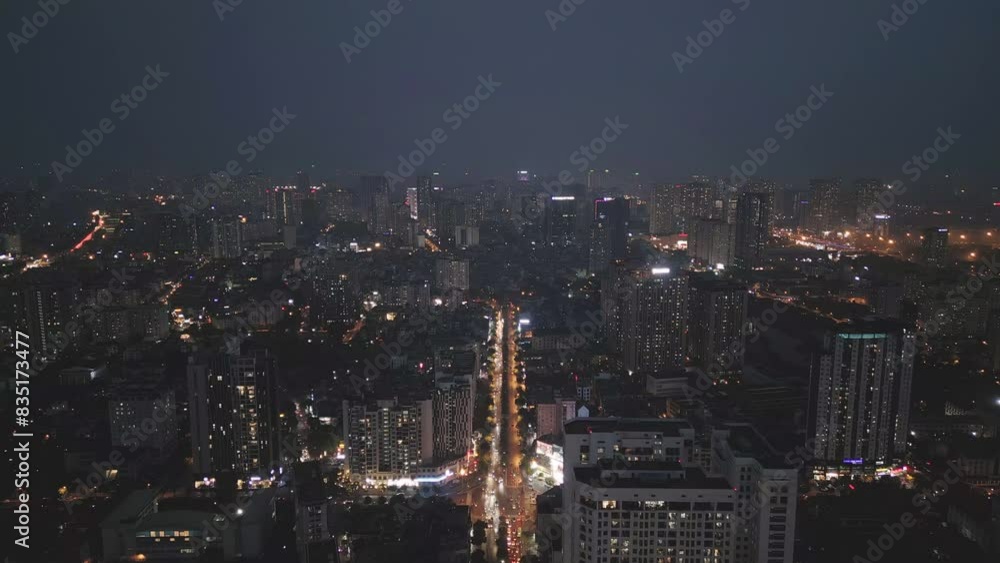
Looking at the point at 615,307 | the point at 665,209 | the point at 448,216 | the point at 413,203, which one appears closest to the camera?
the point at 615,307

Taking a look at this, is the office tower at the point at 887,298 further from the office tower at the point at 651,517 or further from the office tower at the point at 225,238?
the office tower at the point at 225,238

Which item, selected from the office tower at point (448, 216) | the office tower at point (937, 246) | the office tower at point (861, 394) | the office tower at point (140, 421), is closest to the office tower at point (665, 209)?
the office tower at point (448, 216)

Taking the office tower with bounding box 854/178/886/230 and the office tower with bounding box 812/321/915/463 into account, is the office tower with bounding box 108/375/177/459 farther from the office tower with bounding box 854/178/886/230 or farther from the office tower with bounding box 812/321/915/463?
the office tower with bounding box 854/178/886/230

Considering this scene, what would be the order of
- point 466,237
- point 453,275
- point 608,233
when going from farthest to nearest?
point 466,237, point 608,233, point 453,275

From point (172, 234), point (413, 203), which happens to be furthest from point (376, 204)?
point (172, 234)

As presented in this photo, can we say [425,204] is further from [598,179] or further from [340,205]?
[598,179]

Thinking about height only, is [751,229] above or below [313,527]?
above

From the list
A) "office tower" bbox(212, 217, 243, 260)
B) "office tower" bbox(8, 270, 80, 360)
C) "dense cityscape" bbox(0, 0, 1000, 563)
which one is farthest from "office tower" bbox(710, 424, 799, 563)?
"office tower" bbox(212, 217, 243, 260)

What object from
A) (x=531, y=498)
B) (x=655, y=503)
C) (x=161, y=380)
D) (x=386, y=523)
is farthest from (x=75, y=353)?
(x=655, y=503)
